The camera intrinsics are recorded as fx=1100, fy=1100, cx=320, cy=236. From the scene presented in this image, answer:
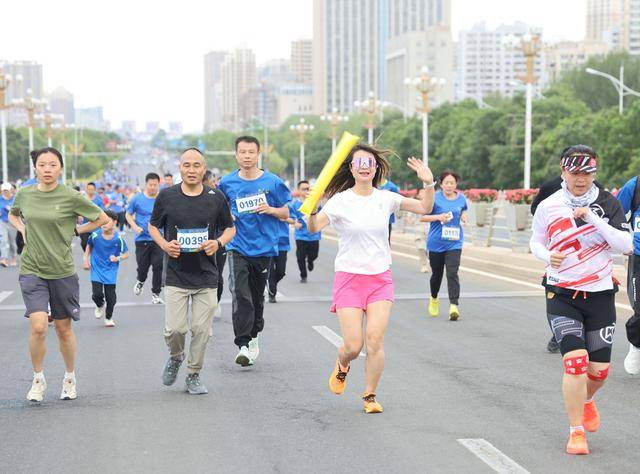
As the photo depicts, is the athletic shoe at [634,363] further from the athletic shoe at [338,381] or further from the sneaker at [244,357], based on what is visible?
the sneaker at [244,357]

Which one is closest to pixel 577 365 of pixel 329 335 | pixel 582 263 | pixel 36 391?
pixel 582 263

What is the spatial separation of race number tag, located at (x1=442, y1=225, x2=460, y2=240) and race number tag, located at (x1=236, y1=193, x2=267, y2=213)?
451 cm

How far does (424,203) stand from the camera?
7938mm

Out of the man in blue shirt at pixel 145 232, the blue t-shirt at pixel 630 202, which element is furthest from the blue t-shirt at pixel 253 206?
the man in blue shirt at pixel 145 232

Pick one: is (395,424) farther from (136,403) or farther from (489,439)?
(136,403)

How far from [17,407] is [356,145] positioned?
3.19 metres

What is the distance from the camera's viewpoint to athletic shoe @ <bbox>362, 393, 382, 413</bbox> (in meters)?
7.82

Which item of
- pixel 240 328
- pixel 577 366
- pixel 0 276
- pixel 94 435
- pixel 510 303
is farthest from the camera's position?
pixel 0 276

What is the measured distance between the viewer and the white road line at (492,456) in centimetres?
619

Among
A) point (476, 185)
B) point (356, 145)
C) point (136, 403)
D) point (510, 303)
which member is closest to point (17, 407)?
point (136, 403)

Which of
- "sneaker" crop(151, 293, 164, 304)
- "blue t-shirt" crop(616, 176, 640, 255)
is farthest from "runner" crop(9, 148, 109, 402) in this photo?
"sneaker" crop(151, 293, 164, 304)

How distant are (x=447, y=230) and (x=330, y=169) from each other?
20.4 feet

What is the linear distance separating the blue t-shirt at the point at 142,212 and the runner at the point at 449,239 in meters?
4.27

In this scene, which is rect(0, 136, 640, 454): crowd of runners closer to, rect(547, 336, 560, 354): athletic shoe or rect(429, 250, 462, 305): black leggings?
rect(547, 336, 560, 354): athletic shoe
